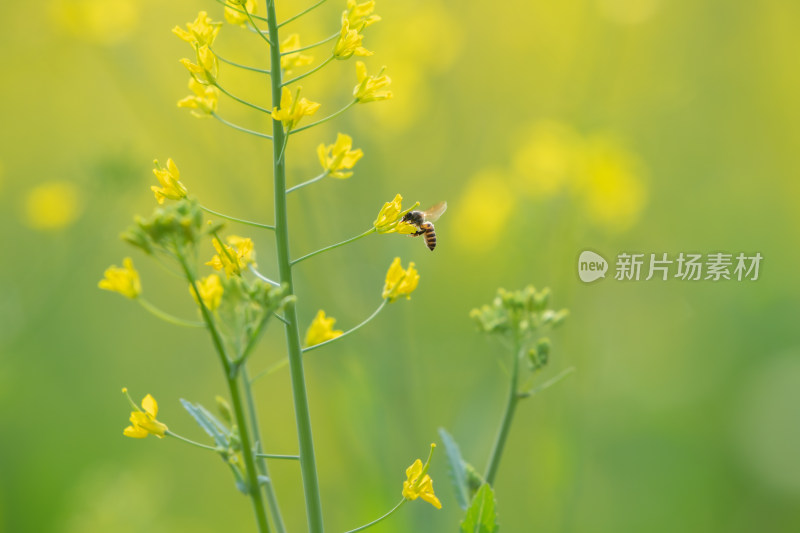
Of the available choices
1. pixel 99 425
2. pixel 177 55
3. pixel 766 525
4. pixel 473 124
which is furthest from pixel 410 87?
pixel 766 525

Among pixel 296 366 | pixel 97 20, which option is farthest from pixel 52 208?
pixel 296 366

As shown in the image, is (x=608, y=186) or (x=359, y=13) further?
(x=608, y=186)

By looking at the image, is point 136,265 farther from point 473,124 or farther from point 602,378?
point 602,378

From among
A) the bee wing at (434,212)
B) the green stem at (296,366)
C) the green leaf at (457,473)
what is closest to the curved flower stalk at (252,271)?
the green stem at (296,366)

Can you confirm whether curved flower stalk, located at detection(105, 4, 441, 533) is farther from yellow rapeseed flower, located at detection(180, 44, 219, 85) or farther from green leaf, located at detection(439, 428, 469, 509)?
green leaf, located at detection(439, 428, 469, 509)

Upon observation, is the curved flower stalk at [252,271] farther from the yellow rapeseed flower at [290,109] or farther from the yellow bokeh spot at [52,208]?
the yellow bokeh spot at [52,208]

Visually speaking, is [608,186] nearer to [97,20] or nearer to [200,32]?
[97,20]
